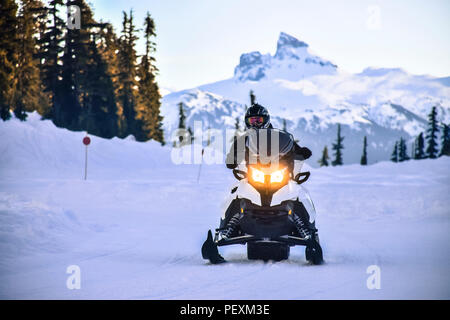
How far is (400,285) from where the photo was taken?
16.9ft

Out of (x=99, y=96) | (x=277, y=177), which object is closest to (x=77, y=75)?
(x=99, y=96)

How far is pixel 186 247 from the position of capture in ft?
27.7

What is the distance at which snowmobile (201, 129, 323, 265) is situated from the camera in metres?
6.19

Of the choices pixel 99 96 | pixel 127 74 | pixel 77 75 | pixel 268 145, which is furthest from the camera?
pixel 127 74

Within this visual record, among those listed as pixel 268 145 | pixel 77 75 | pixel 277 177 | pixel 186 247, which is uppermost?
pixel 77 75

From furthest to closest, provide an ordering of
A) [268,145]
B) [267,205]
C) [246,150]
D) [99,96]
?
[99,96]
[246,150]
[268,145]
[267,205]

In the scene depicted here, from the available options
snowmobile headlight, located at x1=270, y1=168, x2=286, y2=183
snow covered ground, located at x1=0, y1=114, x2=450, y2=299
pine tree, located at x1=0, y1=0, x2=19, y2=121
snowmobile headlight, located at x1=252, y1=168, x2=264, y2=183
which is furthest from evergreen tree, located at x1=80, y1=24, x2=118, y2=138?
snowmobile headlight, located at x1=270, y1=168, x2=286, y2=183

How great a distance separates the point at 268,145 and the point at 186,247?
3.06 m

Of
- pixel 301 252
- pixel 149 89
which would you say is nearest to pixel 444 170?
pixel 301 252

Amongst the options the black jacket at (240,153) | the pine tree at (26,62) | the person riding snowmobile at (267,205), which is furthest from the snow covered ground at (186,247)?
the pine tree at (26,62)

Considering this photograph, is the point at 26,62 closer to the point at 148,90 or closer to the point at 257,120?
the point at 148,90

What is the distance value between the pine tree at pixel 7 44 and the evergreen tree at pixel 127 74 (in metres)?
16.1

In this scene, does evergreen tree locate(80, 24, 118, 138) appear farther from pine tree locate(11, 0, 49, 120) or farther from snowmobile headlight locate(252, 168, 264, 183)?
snowmobile headlight locate(252, 168, 264, 183)
